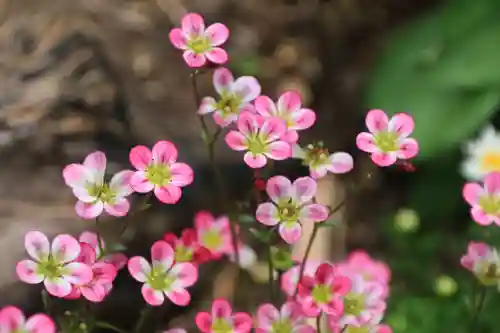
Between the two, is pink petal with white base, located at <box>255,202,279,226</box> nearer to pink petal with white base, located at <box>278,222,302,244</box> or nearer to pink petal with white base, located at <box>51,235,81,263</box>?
pink petal with white base, located at <box>278,222,302,244</box>

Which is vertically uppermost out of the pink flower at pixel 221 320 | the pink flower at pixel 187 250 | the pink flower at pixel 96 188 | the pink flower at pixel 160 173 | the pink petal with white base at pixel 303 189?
the pink petal with white base at pixel 303 189

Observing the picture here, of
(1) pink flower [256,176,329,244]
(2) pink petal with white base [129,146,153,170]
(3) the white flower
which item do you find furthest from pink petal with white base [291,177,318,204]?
(3) the white flower

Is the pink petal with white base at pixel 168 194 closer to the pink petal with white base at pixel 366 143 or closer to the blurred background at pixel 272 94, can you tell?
the pink petal with white base at pixel 366 143

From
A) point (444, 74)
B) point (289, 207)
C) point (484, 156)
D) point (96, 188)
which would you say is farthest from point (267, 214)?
point (444, 74)

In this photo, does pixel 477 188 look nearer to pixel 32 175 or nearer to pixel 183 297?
pixel 183 297

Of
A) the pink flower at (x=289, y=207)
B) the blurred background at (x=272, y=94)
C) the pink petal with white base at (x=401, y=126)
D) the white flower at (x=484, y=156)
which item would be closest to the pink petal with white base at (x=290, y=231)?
the pink flower at (x=289, y=207)

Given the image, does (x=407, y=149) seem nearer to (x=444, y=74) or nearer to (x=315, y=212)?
(x=315, y=212)

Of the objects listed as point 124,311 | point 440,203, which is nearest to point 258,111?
point 124,311
